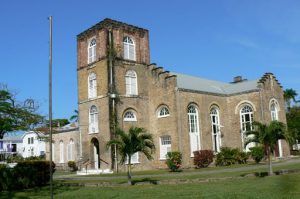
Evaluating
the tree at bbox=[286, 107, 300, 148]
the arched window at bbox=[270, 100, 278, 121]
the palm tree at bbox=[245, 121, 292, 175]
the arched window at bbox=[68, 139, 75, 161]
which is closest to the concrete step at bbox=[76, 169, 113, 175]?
the arched window at bbox=[68, 139, 75, 161]

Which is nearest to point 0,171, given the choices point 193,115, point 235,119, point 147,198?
point 147,198

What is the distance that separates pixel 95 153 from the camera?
35.1 m

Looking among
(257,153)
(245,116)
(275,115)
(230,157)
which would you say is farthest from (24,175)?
(275,115)

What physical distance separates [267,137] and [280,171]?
2.25 m

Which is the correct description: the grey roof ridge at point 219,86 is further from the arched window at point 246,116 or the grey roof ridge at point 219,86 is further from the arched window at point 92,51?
the arched window at point 92,51

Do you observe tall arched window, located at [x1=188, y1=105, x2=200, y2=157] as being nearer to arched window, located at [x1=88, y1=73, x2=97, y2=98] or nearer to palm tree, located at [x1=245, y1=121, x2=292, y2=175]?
arched window, located at [x1=88, y1=73, x2=97, y2=98]

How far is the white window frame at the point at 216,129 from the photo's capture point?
3575 centimetres

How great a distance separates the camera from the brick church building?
33250 millimetres

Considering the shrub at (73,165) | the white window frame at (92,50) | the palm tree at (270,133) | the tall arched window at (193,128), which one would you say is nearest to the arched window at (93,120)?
the white window frame at (92,50)

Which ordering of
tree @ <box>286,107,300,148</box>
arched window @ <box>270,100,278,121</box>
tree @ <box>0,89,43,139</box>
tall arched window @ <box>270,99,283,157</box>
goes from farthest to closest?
tree @ <box>286,107,300,148</box> → arched window @ <box>270,100,278,121</box> → tall arched window @ <box>270,99,283,157</box> → tree @ <box>0,89,43,139</box>

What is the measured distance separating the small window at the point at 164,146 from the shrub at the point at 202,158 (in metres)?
2.56

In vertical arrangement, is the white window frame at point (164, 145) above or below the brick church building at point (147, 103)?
below

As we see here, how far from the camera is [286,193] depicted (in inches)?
566

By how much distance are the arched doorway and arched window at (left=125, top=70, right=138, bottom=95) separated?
537cm
